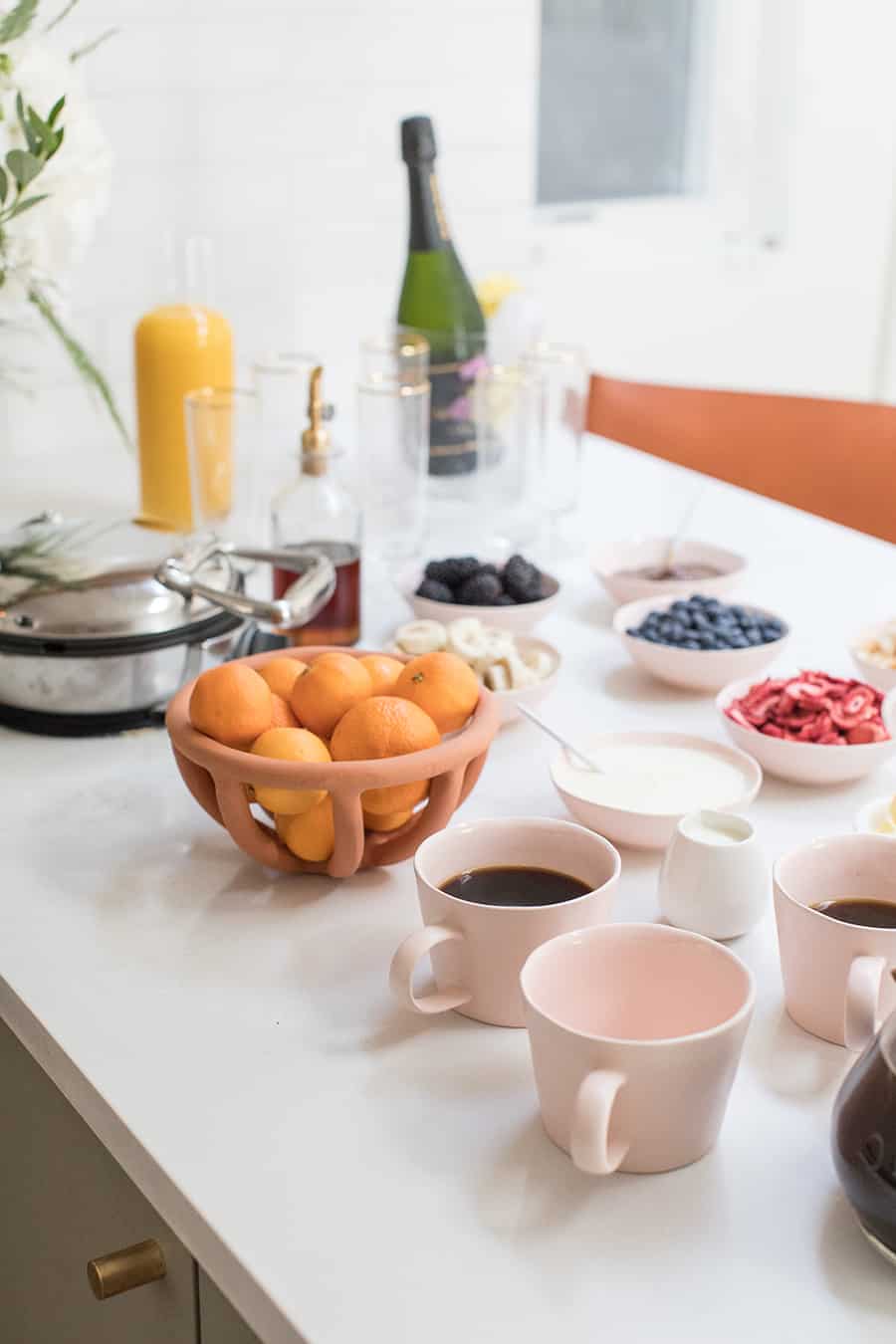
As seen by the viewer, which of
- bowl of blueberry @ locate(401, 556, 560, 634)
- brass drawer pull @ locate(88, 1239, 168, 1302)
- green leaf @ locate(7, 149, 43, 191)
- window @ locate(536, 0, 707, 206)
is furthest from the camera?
window @ locate(536, 0, 707, 206)

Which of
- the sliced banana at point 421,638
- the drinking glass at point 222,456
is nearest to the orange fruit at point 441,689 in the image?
the sliced banana at point 421,638

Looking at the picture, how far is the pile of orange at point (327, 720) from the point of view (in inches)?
35.5

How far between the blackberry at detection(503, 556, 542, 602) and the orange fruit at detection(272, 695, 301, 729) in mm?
406

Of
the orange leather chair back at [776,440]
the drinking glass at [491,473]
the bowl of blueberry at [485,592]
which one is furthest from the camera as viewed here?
the orange leather chair back at [776,440]

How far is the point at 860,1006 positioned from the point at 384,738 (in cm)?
32

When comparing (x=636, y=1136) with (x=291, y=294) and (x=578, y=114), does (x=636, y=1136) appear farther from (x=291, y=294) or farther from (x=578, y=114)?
(x=578, y=114)

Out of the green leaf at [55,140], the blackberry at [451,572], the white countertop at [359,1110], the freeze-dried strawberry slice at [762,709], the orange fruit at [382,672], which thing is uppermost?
the green leaf at [55,140]

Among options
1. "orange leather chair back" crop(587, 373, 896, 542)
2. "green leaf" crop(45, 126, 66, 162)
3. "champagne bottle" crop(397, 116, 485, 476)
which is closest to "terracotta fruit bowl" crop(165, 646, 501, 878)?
"green leaf" crop(45, 126, 66, 162)

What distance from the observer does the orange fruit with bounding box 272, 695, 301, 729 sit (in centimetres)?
94

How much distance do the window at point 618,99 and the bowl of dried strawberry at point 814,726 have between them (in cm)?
205

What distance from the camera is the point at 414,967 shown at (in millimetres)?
782

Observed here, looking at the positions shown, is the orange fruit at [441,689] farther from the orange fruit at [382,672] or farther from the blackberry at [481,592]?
the blackberry at [481,592]

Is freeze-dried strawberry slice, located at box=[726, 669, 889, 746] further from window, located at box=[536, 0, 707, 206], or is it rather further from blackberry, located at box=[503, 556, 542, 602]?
window, located at box=[536, 0, 707, 206]

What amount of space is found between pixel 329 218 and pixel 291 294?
0.42 ft
